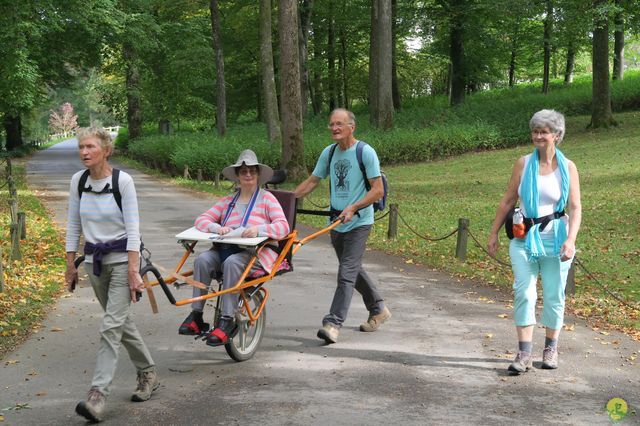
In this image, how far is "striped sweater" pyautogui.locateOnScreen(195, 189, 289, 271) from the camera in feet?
21.3

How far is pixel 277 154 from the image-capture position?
91.2 feet

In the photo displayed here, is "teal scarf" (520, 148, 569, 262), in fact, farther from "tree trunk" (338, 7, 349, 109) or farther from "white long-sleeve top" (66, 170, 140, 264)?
"tree trunk" (338, 7, 349, 109)

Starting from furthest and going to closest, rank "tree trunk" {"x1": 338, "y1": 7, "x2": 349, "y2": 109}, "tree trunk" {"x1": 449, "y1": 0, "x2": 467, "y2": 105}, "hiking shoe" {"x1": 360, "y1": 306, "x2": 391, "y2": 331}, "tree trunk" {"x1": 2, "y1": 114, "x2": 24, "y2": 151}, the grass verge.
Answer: "tree trunk" {"x1": 2, "y1": 114, "x2": 24, "y2": 151} < "tree trunk" {"x1": 338, "y1": 7, "x2": 349, "y2": 109} < "tree trunk" {"x1": 449, "y1": 0, "x2": 467, "y2": 105} < the grass verge < "hiking shoe" {"x1": 360, "y1": 306, "x2": 391, "y2": 331}

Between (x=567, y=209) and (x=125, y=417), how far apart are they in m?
3.77

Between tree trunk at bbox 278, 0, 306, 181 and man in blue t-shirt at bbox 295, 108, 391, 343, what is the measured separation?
14806 mm

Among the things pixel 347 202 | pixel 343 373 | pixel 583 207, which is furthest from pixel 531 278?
pixel 583 207

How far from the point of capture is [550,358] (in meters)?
6.45

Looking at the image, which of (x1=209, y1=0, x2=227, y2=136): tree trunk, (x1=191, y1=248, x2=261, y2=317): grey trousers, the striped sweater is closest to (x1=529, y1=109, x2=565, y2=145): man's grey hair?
the striped sweater

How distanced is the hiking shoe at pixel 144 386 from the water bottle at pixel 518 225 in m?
3.03

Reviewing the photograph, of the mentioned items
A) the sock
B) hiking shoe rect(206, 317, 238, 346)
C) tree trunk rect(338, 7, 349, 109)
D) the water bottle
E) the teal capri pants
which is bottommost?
the sock

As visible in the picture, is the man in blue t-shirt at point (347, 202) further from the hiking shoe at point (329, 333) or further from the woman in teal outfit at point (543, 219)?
the woman in teal outfit at point (543, 219)

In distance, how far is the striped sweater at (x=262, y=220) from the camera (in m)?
6.50

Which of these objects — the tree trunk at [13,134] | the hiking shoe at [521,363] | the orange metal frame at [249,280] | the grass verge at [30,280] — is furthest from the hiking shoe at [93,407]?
the tree trunk at [13,134]

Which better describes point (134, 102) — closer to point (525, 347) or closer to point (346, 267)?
point (346, 267)
